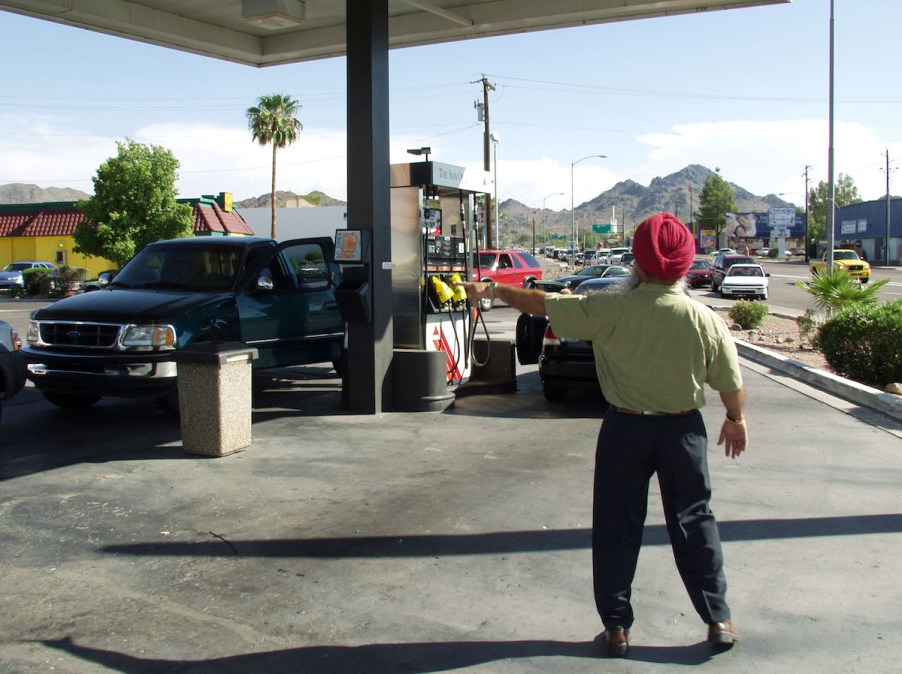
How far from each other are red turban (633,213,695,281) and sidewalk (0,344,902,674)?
1.77 meters

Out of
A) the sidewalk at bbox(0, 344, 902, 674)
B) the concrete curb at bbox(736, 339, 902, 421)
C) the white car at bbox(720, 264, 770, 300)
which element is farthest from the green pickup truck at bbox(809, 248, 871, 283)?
the sidewalk at bbox(0, 344, 902, 674)

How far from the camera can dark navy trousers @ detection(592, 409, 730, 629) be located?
3.67m

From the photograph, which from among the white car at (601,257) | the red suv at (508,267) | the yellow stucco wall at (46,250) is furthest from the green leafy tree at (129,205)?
the white car at (601,257)

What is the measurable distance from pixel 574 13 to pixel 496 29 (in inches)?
57.2

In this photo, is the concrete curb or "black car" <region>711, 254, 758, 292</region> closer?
the concrete curb

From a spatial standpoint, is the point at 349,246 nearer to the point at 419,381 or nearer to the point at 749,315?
the point at 419,381

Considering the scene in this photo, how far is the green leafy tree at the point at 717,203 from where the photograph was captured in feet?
407

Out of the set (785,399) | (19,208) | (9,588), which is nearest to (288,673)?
(9,588)

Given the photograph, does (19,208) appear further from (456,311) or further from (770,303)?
(456,311)

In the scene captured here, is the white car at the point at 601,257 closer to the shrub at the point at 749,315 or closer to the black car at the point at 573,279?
the black car at the point at 573,279

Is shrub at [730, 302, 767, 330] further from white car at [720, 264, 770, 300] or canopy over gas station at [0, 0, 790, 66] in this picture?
white car at [720, 264, 770, 300]

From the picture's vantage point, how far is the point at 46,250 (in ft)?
172

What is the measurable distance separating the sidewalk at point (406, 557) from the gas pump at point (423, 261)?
6.78 feet

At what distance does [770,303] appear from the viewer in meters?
32.0
